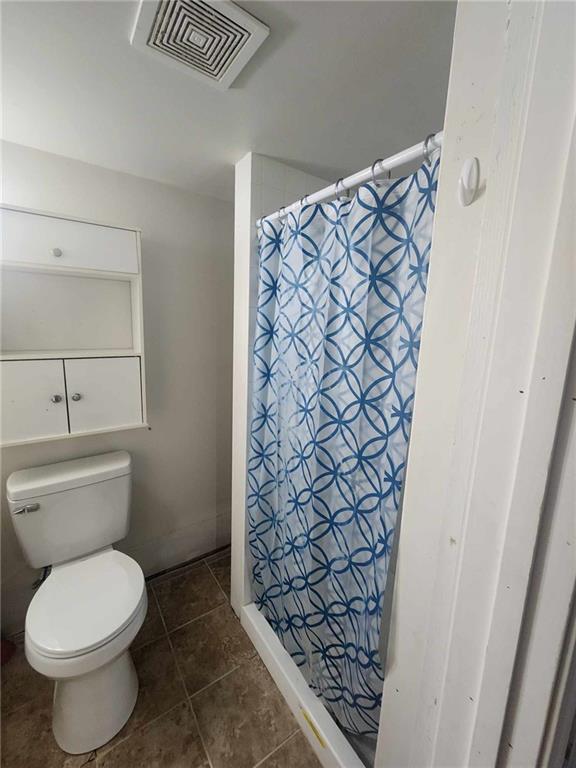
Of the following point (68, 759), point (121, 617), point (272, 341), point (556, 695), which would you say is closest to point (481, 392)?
point (556, 695)

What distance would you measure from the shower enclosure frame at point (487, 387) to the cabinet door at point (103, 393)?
1225 millimetres

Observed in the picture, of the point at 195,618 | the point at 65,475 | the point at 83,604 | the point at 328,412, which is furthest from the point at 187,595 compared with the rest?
the point at 328,412

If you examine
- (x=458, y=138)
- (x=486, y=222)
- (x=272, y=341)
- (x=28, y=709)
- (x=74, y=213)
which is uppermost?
(x=74, y=213)

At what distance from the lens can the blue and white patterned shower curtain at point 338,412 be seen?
76 cm

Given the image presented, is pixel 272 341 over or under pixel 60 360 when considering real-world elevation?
over

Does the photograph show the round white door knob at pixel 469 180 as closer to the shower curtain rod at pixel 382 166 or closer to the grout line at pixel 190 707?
the shower curtain rod at pixel 382 166

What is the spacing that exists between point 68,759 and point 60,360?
1.39 m

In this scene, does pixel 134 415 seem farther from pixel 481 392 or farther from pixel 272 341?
pixel 481 392

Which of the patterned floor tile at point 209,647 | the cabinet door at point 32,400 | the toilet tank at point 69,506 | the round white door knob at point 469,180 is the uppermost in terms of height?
the round white door knob at point 469,180

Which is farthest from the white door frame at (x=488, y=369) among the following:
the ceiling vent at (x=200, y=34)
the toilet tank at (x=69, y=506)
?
the toilet tank at (x=69, y=506)

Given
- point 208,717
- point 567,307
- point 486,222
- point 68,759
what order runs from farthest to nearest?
point 208,717 < point 68,759 < point 486,222 < point 567,307

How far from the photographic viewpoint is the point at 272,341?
3.92ft

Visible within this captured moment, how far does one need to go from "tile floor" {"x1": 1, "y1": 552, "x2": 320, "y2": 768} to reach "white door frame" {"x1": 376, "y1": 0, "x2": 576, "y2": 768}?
905mm

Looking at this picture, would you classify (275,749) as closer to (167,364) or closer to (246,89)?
(167,364)
